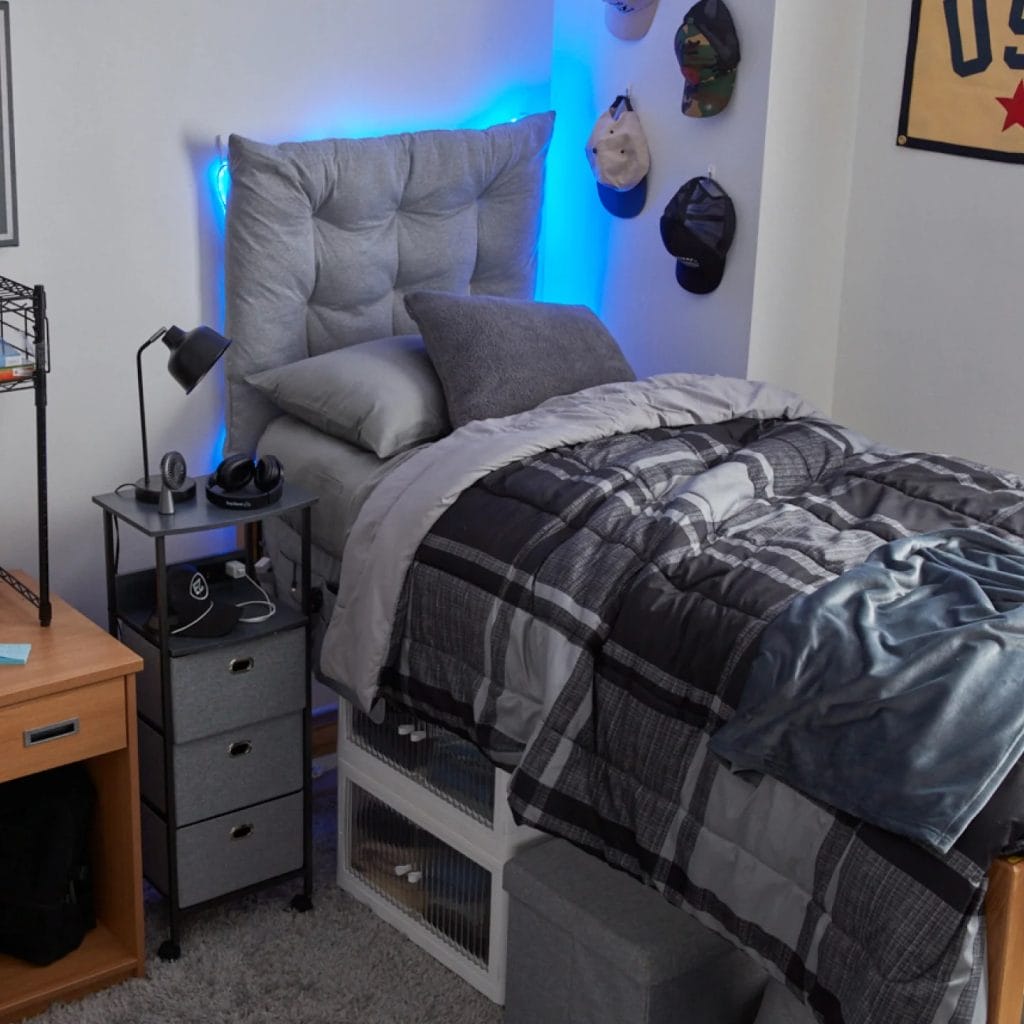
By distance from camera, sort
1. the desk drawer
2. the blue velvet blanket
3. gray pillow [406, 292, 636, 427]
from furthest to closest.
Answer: gray pillow [406, 292, 636, 427] → the desk drawer → the blue velvet blanket

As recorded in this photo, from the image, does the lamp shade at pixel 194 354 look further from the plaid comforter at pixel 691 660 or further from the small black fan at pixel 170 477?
the plaid comforter at pixel 691 660

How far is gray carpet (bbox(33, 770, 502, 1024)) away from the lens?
2.47m

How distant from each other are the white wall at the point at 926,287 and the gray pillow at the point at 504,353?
2.26 ft

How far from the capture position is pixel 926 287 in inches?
131

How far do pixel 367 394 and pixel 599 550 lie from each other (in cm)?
75

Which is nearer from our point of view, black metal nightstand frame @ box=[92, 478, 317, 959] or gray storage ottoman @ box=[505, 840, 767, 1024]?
gray storage ottoman @ box=[505, 840, 767, 1024]

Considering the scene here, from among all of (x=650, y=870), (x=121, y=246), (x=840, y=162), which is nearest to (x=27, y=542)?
(x=121, y=246)

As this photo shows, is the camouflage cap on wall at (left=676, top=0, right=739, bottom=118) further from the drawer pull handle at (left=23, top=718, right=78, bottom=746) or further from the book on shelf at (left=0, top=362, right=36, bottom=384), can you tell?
the drawer pull handle at (left=23, top=718, right=78, bottom=746)

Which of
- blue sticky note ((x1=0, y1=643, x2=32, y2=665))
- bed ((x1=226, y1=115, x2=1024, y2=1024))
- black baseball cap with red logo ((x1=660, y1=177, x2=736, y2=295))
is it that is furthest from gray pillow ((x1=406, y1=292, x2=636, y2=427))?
blue sticky note ((x1=0, y1=643, x2=32, y2=665))

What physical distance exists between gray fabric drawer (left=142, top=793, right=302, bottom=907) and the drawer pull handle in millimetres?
320

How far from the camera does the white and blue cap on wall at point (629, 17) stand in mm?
3385

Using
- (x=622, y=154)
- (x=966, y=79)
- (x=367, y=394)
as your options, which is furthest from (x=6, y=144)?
(x=966, y=79)

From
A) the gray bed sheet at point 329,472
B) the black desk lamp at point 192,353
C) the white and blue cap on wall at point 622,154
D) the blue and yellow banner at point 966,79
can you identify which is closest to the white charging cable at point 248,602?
the gray bed sheet at point 329,472

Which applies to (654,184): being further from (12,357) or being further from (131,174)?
(12,357)
